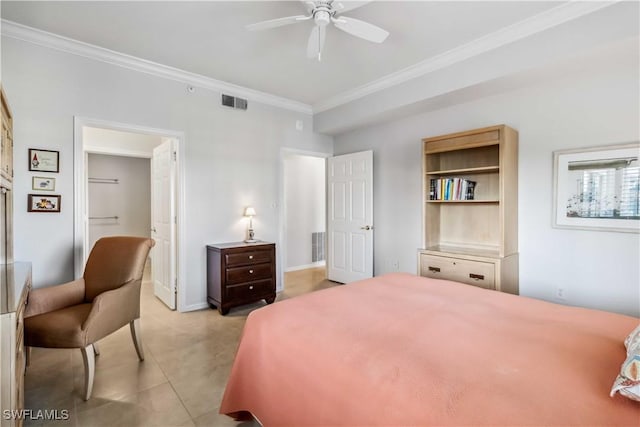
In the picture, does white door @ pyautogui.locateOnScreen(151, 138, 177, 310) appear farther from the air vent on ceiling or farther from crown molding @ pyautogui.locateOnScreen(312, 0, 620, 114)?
crown molding @ pyautogui.locateOnScreen(312, 0, 620, 114)

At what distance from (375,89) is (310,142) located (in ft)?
4.37

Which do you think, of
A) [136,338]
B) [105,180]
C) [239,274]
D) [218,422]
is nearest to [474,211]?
[239,274]

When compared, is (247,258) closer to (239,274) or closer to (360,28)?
(239,274)

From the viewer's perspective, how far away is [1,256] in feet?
7.87

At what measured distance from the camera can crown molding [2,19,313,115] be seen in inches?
104

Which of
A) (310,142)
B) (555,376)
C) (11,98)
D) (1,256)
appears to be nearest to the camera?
(555,376)

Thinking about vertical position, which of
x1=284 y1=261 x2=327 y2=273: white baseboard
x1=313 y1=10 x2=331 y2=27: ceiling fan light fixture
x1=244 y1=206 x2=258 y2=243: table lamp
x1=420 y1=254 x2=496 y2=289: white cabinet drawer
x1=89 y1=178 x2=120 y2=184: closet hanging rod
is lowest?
x1=284 y1=261 x2=327 y2=273: white baseboard

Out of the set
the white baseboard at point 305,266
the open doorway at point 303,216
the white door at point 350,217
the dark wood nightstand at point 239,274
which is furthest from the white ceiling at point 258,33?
the white baseboard at point 305,266

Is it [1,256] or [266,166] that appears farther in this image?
[266,166]

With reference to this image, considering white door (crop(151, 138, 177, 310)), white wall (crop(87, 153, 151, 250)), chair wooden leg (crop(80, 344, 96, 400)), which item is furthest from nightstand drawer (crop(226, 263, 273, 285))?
white wall (crop(87, 153, 151, 250))

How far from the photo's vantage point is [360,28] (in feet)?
7.20

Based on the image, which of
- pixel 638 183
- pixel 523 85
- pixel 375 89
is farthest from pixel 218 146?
pixel 638 183

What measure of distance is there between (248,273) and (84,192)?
192 centimetres

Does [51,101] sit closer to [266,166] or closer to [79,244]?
[79,244]
